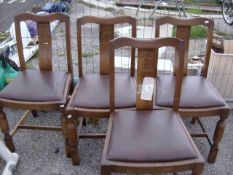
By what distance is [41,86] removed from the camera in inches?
70.0

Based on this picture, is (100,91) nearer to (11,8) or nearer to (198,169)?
(198,169)

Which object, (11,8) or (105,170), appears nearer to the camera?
(105,170)

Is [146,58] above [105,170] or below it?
above

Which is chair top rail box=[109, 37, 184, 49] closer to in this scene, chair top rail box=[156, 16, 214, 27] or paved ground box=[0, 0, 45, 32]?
chair top rail box=[156, 16, 214, 27]

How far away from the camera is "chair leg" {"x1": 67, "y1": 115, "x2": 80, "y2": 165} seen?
1637 millimetres

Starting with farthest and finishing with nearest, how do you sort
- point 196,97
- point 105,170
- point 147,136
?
point 196,97 → point 147,136 → point 105,170

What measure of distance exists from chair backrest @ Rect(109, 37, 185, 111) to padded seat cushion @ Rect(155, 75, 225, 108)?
0.11 meters

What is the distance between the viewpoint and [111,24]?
1.84 meters

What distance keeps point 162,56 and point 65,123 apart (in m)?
1.78

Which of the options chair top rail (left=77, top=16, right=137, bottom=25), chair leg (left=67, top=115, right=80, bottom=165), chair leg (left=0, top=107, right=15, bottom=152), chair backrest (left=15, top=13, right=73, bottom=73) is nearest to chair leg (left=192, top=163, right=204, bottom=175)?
chair leg (left=67, top=115, right=80, bottom=165)

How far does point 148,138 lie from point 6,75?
153 centimetres

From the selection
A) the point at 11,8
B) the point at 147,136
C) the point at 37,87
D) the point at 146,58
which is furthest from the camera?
the point at 11,8

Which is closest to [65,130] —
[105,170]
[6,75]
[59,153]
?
[59,153]

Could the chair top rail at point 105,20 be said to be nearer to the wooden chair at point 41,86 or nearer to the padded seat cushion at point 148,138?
the wooden chair at point 41,86
